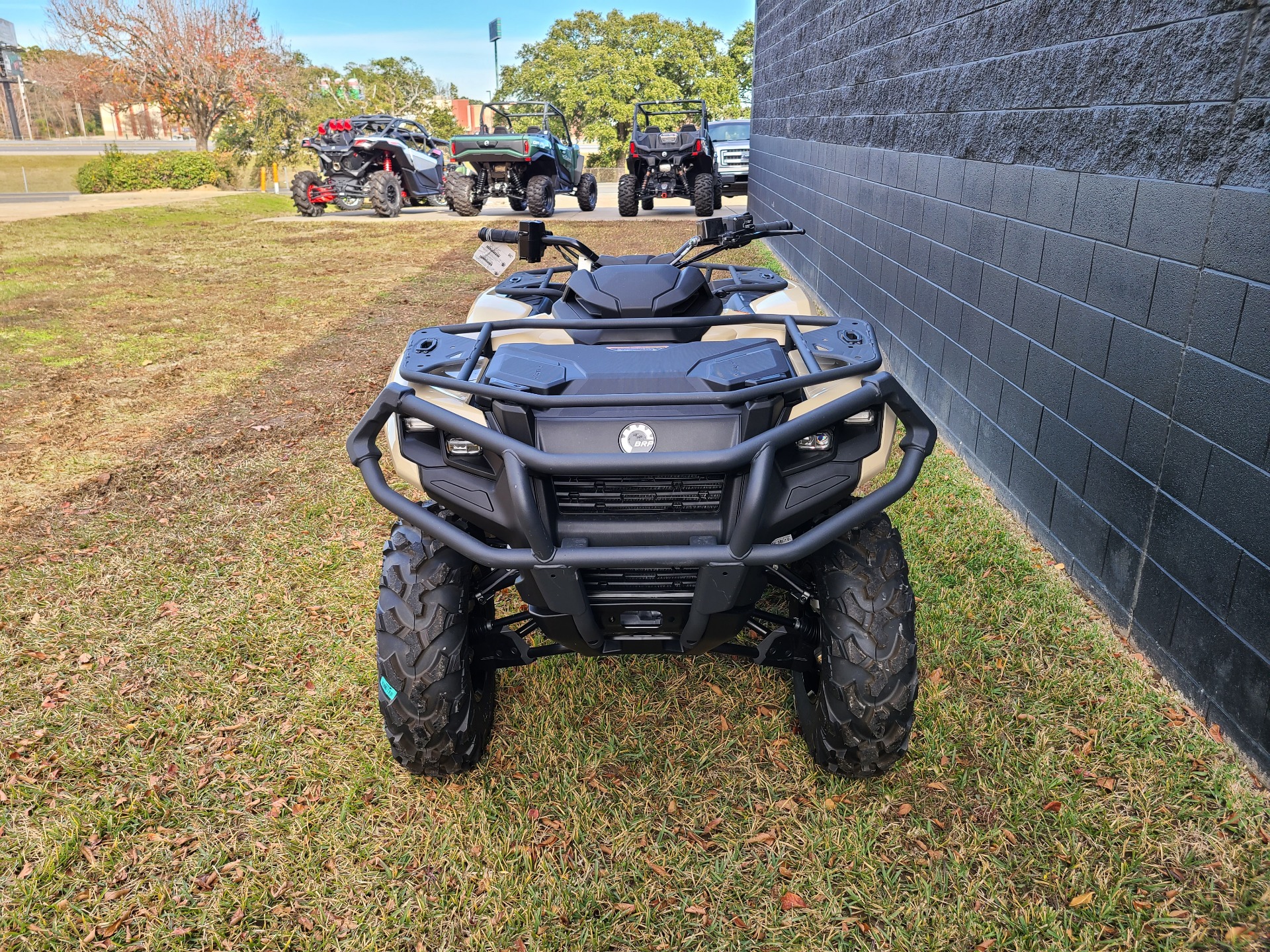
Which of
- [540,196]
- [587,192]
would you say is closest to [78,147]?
[587,192]

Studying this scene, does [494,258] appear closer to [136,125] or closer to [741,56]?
[741,56]

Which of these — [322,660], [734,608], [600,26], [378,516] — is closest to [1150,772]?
[734,608]

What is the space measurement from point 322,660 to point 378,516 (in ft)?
4.00

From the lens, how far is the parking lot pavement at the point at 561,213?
18.0m

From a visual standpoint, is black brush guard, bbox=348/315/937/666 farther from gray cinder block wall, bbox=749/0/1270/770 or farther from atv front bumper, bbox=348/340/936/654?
gray cinder block wall, bbox=749/0/1270/770

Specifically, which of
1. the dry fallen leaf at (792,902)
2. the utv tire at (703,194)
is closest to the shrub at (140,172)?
the utv tire at (703,194)

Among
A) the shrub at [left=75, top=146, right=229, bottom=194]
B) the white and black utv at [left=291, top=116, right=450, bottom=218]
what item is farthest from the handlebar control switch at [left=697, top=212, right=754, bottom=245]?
the shrub at [left=75, top=146, right=229, bottom=194]

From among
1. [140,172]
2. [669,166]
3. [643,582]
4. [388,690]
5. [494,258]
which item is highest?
[494,258]

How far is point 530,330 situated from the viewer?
274 cm

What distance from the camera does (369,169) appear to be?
1848 centimetres

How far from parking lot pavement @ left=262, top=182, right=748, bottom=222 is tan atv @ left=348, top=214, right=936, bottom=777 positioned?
15292 millimetres

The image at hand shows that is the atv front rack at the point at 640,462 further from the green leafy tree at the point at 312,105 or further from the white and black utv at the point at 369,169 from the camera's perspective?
the green leafy tree at the point at 312,105

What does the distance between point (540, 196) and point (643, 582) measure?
50.5 feet

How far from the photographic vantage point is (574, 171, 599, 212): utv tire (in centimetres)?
1817
